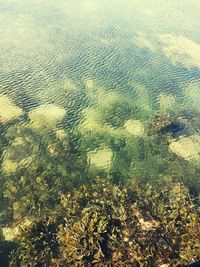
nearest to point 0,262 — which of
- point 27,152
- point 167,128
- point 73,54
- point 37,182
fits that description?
point 37,182

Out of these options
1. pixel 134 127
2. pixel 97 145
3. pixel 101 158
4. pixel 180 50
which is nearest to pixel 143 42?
pixel 180 50

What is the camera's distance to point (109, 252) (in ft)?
68.1

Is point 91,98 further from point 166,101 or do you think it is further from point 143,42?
point 143,42

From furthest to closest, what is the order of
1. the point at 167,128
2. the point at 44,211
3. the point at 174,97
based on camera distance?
1. the point at 174,97
2. the point at 167,128
3. the point at 44,211

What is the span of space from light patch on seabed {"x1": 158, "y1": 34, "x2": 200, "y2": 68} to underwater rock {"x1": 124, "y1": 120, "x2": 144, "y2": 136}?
50.2 ft

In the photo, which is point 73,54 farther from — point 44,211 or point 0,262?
point 0,262

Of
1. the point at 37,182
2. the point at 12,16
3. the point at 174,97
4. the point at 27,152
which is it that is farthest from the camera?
the point at 12,16

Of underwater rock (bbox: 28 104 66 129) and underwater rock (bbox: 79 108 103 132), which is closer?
underwater rock (bbox: 28 104 66 129)

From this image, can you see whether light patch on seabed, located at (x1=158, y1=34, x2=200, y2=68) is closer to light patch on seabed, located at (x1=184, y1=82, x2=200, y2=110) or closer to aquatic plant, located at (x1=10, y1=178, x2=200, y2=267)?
light patch on seabed, located at (x1=184, y1=82, x2=200, y2=110)

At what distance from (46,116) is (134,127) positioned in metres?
8.75

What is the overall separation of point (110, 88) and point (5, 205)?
19.1 metres

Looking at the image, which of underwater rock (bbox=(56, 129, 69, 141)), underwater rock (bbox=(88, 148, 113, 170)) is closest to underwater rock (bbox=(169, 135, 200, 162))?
underwater rock (bbox=(88, 148, 113, 170))

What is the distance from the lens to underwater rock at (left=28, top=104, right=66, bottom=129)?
31.0 m

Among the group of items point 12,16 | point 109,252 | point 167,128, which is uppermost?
point 167,128
